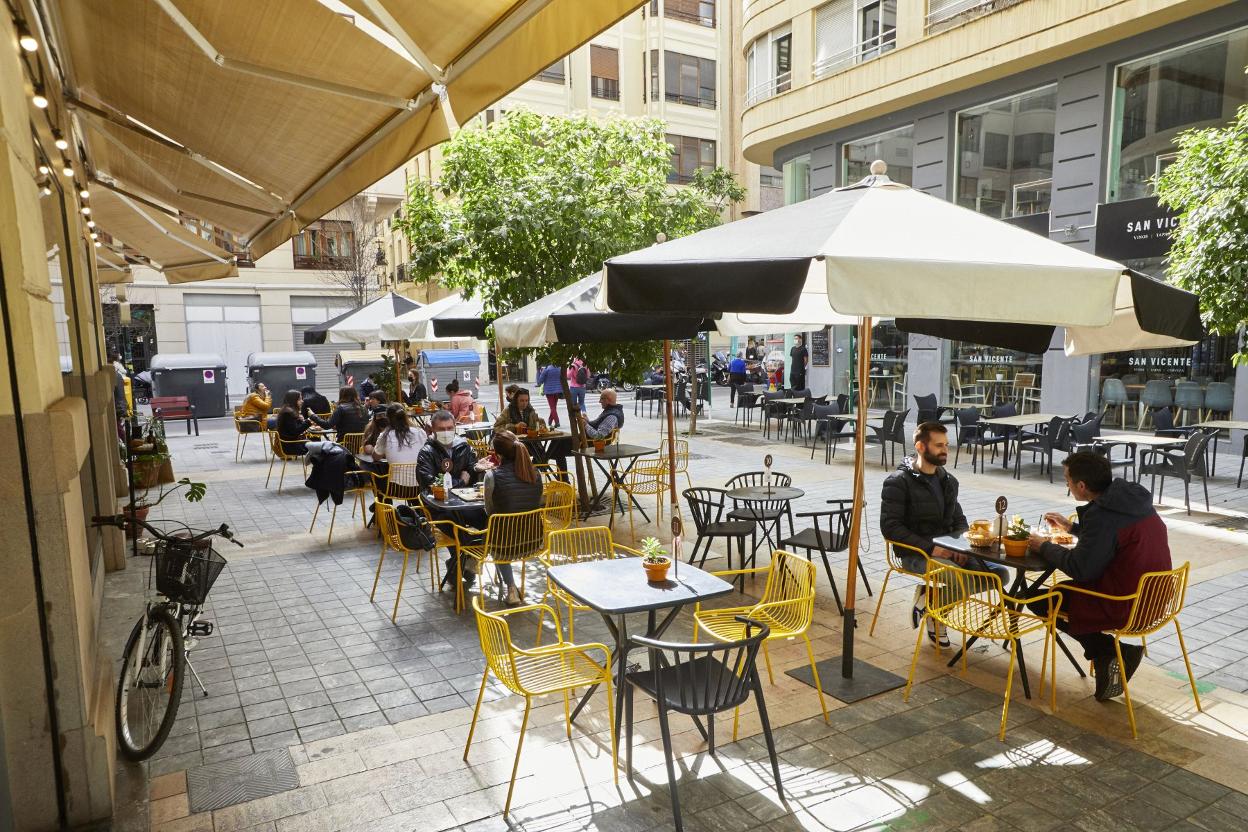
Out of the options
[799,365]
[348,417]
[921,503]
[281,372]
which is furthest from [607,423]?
[281,372]

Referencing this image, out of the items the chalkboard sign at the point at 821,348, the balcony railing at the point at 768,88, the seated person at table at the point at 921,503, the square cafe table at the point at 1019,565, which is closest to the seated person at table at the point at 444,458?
the seated person at table at the point at 921,503

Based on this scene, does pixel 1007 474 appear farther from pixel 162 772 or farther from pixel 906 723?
pixel 162 772

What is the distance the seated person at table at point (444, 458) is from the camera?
7527mm

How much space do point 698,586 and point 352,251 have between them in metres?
31.2

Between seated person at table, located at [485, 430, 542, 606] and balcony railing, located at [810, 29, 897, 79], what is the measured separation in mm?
16114

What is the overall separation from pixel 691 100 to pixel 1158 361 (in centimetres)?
3089

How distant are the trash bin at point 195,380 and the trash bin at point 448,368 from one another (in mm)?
6459

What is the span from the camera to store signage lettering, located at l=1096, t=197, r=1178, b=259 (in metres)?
13.7

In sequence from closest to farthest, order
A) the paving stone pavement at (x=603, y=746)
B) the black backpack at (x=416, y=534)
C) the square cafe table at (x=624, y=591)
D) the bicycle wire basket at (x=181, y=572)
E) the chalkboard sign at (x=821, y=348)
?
1. the paving stone pavement at (x=603, y=746)
2. the square cafe table at (x=624, y=591)
3. the bicycle wire basket at (x=181, y=572)
4. the black backpack at (x=416, y=534)
5. the chalkboard sign at (x=821, y=348)

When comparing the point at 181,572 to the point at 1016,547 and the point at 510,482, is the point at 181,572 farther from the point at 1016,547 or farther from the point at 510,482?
the point at 1016,547

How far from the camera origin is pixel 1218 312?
337 inches

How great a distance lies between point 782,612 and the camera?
4965mm

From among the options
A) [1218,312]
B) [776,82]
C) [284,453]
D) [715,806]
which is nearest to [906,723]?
[715,806]

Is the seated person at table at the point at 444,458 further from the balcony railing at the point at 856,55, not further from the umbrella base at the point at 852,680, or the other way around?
the balcony railing at the point at 856,55
